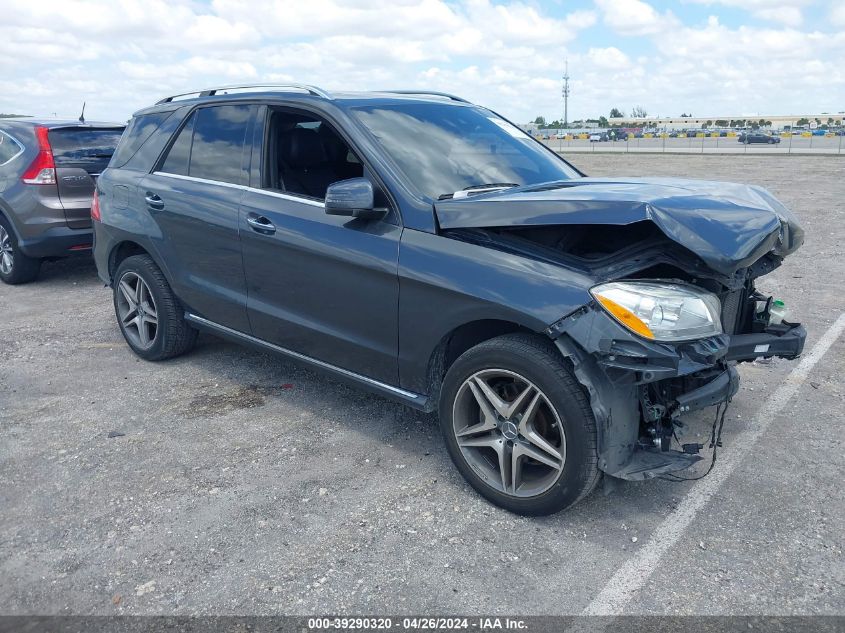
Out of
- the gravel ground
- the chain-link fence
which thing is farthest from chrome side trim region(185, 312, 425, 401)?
the chain-link fence

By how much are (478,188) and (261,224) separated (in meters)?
1.30

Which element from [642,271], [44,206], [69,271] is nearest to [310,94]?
[642,271]

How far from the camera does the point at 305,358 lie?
4.30 metres

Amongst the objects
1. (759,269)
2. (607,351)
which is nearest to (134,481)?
(607,351)

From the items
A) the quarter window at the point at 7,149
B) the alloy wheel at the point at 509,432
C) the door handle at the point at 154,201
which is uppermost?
the quarter window at the point at 7,149

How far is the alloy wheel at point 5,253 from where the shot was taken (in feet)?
26.6

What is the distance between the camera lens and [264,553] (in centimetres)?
316

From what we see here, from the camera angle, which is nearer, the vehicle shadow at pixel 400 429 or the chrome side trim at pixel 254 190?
the vehicle shadow at pixel 400 429

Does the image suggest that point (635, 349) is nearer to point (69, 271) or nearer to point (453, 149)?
point (453, 149)

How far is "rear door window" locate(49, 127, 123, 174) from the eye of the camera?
7.88 m

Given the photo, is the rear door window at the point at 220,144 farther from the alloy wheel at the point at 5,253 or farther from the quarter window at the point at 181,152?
the alloy wheel at the point at 5,253

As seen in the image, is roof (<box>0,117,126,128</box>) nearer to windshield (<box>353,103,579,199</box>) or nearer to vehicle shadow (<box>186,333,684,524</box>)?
vehicle shadow (<box>186,333,684,524</box>)

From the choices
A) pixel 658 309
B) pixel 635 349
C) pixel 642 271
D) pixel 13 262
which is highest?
pixel 642 271

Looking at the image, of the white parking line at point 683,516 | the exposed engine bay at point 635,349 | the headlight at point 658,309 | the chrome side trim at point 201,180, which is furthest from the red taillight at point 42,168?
the white parking line at point 683,516
